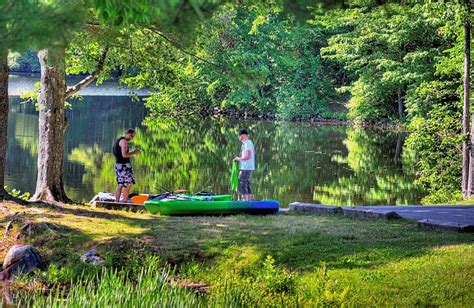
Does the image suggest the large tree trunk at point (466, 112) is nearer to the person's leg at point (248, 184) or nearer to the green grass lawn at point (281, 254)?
the person's leg at point (248, 184)

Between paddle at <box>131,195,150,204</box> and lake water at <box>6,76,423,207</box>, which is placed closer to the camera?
paddle at <box>131,195,150,204</box>

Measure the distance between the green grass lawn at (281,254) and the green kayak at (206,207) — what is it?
798 mm

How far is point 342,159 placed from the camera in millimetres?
31094

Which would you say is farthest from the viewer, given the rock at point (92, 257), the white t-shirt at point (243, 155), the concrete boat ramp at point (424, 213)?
the white t-shirt at point (243, 155)

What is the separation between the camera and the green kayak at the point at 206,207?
13078mm

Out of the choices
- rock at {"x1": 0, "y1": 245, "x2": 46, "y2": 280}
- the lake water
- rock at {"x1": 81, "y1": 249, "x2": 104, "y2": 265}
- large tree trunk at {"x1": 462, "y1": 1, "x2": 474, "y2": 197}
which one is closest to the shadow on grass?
rock at {"x1": 81, "y1": 249, "x2": 104, "y2": 265}

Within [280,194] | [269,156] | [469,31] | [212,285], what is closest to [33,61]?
[269,156]

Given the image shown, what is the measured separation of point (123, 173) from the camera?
45.6 ft

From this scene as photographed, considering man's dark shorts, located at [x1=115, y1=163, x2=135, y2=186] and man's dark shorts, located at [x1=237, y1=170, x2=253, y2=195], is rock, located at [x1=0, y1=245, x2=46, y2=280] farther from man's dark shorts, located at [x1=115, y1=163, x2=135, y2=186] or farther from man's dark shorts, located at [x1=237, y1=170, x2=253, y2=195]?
man's dark shorts, located at [x1=237, y1=170, x2=253, y2=195]

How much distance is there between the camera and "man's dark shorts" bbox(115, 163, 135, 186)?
1382cm

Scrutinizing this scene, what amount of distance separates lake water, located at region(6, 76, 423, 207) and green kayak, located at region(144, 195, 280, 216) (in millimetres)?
7608

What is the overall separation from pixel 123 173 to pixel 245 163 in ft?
8.14

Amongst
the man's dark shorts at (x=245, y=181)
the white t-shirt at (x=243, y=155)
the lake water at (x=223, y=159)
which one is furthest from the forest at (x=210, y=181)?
the man's dark shorts at (x=245, y=181)

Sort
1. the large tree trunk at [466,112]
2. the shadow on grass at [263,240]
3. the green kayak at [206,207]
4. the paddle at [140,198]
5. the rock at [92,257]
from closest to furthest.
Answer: the shadow on grass at [263,240] → the rock at [92,257] → the green kayak at [206,207] → the paddle at [140,198] → the large tree trunk at [466,112]
